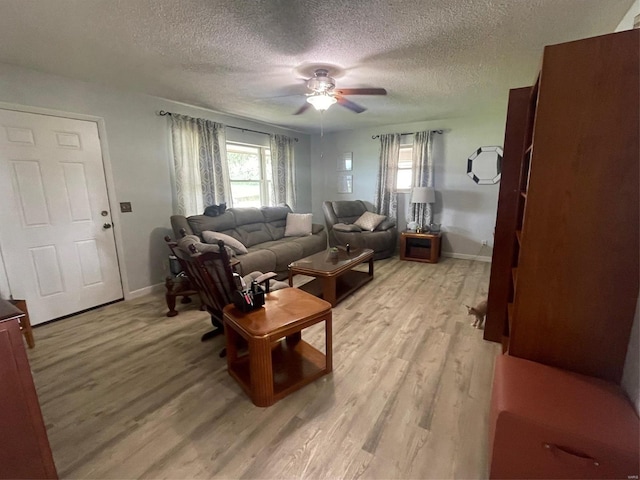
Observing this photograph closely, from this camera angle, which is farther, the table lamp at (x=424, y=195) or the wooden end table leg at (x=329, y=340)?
the table lamp at (x=424, y=195)

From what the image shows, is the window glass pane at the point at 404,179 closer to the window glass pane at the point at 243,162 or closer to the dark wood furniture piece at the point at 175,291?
the window glass pane at the point at 243,162

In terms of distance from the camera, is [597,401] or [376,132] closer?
[597,401]

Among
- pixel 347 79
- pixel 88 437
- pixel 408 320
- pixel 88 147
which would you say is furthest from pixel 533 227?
pixel 88 147

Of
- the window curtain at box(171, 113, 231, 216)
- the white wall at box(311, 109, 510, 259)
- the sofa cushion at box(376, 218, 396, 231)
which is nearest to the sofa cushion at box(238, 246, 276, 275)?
the window curtain at box(171, 113, 231, 216)

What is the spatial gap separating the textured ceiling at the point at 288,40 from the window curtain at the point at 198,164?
593 mm

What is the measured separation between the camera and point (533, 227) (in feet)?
4.26

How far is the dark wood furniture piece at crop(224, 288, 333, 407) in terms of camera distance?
1.64 m

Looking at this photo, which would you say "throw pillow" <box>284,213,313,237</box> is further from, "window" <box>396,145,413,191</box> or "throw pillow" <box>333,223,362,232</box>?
"window" <box>396,145,413,191</box>

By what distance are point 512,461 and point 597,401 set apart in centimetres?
41

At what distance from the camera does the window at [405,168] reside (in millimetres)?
5139

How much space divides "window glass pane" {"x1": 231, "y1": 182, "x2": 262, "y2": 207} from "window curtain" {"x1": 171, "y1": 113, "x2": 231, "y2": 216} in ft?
1.11

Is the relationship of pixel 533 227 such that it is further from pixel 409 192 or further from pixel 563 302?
pixel 409 192

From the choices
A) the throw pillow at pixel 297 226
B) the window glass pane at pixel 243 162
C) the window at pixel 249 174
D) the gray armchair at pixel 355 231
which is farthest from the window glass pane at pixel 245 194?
the gray armchair at pixel 355 231

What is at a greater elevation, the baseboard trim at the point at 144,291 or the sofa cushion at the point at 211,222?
the sofa cushion at the point at 211,222
